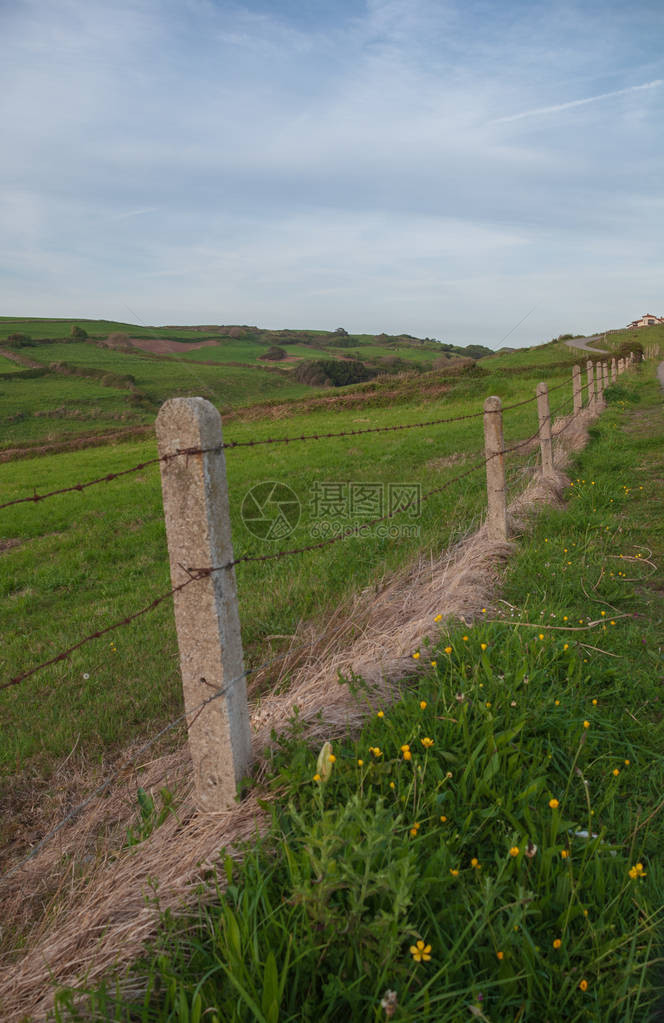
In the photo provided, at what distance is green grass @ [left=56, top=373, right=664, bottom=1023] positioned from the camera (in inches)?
59.9

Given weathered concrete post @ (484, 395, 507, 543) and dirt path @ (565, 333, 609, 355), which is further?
dirt path @ (565, 333, 609, 355)

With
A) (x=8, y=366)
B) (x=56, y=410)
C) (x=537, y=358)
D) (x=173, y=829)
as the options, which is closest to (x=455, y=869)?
(x=173, y=829)

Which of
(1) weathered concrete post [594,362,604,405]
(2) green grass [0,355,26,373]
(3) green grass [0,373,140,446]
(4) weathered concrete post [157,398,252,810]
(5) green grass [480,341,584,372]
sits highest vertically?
(2) green grass [0,355,26,373]

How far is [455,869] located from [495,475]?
12.2 ft

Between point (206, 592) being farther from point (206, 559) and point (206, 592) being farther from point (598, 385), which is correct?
point (598, 385)

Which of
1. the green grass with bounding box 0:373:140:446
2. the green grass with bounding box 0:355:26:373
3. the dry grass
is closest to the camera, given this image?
the dry grass

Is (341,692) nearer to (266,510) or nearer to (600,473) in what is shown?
(600,473)

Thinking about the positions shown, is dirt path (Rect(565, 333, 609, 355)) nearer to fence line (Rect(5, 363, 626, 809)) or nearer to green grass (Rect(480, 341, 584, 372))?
green grass (Rect(480, 341, 584, 372))

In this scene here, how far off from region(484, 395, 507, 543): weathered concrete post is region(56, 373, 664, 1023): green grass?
213cm

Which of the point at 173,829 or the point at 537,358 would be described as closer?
the point at 173,829

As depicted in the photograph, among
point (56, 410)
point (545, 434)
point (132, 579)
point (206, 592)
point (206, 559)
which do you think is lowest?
point (132, 579)

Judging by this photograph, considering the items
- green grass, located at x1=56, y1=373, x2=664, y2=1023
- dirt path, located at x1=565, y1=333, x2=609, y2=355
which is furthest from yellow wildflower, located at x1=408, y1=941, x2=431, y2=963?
dirt path, located at x1=565, y1=333, x2=609, y2=355

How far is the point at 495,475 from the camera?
→ 5.07 metres

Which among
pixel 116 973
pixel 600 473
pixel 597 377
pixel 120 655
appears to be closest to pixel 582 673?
pixel 116 973
